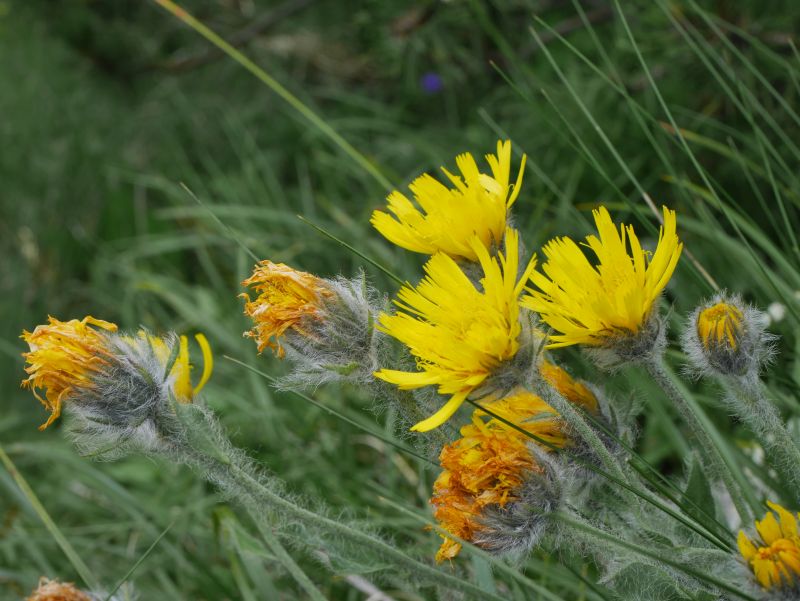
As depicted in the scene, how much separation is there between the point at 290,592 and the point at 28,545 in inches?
27.4

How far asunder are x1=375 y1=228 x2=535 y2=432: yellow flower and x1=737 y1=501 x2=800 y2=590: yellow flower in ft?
1.01

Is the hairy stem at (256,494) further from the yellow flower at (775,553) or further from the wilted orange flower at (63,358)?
the yellow flower at (775,553)

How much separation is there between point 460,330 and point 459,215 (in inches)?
7.8

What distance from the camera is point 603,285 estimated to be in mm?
1044

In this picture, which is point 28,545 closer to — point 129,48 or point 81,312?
point 81,312

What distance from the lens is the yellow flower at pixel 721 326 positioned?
3.72 ft

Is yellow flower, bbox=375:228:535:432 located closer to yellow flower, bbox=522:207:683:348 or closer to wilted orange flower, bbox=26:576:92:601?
yellow flower, bbox=522:207:683:348

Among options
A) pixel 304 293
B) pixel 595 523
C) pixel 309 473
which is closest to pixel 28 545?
pixel 309 473

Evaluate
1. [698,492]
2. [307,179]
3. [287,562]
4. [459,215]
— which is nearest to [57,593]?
[287,562]

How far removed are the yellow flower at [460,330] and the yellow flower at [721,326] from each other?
0.30 m

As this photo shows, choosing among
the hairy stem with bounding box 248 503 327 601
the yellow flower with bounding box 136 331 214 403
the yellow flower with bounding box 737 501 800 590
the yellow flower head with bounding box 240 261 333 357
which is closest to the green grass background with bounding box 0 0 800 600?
the hairy stem with bounding box 248 503 327 601

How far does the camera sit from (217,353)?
2.85 meters

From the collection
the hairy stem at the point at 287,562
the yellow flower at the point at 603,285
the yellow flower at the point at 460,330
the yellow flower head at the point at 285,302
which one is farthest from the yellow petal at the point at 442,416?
the hairy stem at the point at 287,562

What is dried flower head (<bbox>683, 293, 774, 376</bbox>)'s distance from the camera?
1135 millimetres
